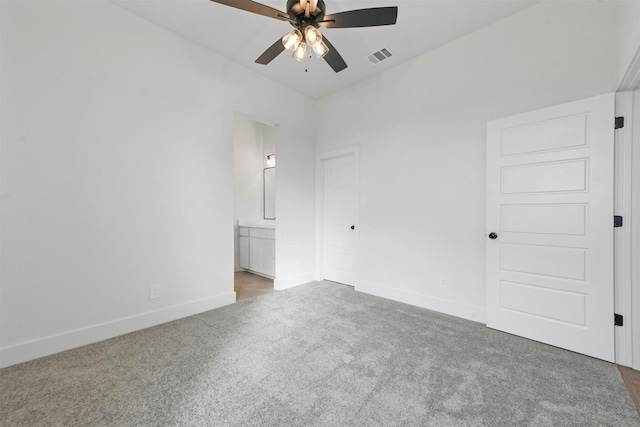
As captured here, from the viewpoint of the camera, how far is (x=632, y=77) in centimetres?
183

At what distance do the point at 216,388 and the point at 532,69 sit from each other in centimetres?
Result: 368

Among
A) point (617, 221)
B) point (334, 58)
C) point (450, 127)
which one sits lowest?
point (617, 221)

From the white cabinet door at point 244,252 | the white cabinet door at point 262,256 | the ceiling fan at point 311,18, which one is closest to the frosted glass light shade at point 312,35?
the ceiling fan at point 311,18

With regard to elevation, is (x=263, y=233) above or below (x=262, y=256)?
above

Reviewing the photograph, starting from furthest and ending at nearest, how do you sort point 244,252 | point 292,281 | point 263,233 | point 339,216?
point 244,252
point 263,233
point 339,216
point 292,281

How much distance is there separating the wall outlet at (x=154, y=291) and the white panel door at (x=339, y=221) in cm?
240

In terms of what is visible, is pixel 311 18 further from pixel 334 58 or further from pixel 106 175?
pixel 106 175

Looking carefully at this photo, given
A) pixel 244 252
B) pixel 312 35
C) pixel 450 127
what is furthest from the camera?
pixel 244 252

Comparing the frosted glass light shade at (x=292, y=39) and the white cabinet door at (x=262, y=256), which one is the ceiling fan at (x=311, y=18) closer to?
the frosted glass light shade at (x=292, y=39)

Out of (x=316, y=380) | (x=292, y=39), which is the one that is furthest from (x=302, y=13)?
(x=316, y=380)

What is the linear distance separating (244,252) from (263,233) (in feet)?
2.58

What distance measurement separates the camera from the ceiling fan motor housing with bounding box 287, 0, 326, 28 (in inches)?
71.3

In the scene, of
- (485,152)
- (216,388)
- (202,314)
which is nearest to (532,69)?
(485,152)

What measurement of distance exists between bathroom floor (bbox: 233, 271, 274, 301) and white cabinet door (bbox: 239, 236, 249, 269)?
17 cm
